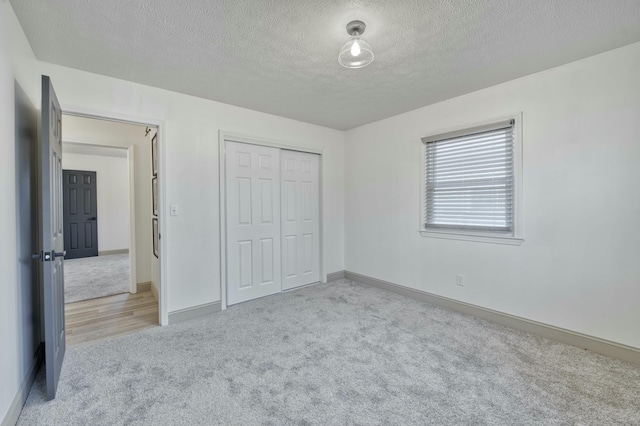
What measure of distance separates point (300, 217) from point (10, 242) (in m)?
3.03

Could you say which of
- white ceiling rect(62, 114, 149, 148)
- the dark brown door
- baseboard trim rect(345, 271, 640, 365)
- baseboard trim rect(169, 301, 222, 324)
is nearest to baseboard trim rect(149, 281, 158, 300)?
baseboard trim rect(169, 301, 222, 324)

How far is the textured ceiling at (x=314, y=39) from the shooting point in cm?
176

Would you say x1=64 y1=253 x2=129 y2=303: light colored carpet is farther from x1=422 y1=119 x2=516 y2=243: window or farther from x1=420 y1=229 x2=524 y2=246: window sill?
x1=422 y1=119 x2=516 y2=243: window

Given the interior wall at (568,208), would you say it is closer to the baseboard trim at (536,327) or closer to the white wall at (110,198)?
the baseboard trim at (536,327)

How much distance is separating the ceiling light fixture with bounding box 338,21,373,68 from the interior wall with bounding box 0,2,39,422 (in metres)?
1.96

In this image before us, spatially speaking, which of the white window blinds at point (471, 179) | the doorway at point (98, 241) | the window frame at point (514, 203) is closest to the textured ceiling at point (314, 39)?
the window frame at point (514, 203)

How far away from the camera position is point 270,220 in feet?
13.0

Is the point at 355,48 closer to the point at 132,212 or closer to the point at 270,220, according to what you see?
the point at 270,220

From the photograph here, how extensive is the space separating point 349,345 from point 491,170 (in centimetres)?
229

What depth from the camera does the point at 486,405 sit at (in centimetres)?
177

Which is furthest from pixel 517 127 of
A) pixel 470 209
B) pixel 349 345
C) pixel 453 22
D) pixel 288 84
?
pixel 349 345

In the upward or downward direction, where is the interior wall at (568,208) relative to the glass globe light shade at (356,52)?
downward

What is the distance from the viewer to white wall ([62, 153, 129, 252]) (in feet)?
23.1

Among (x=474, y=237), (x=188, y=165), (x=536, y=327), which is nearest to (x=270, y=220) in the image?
(x=188, y=165)
